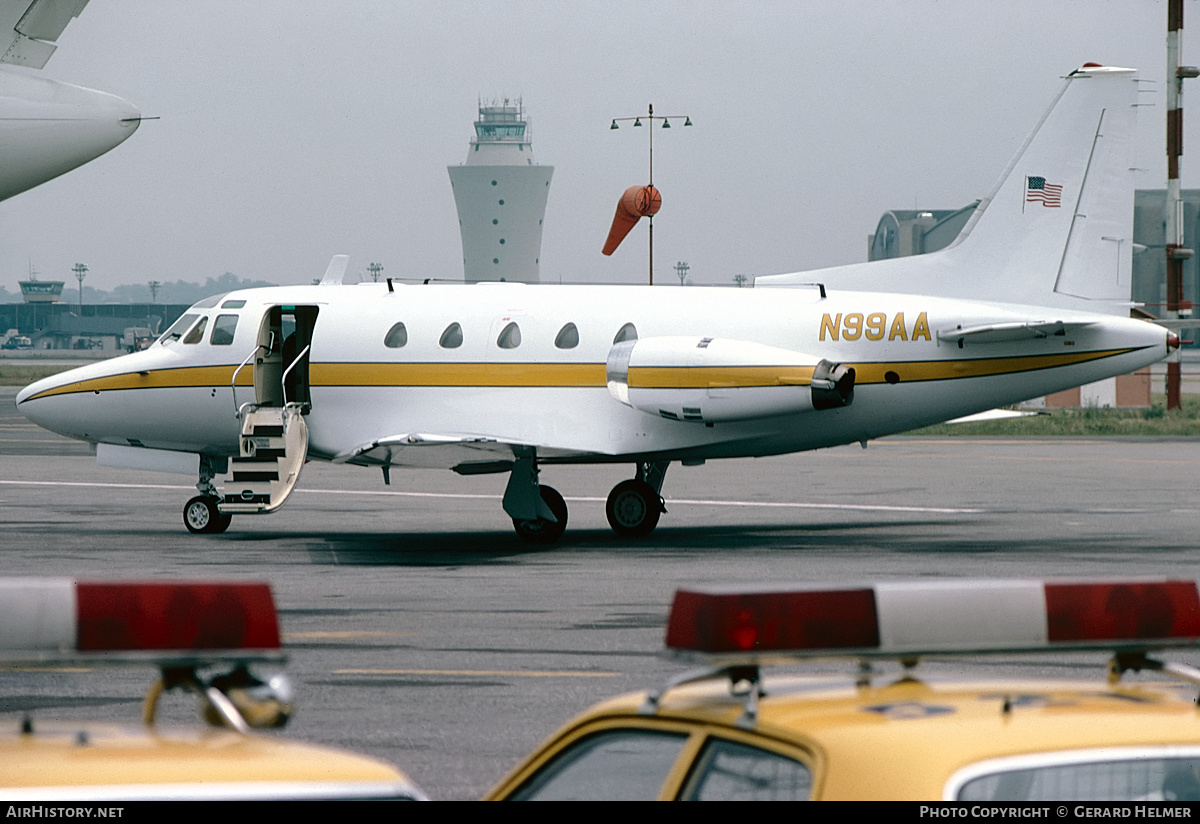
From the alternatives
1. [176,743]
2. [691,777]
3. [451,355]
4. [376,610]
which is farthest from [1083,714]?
[451,355]

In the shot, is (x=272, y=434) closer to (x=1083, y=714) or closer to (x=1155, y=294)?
(x=1083, y=714)

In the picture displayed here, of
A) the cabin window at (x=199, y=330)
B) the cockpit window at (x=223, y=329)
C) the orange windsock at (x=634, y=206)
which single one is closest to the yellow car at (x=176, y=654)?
the cockpit window at (x=223, y=329)

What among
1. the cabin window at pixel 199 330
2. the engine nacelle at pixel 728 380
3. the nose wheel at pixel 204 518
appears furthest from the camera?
the cabin window at pixel 199 330

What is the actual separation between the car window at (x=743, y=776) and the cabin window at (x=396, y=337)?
17.6m

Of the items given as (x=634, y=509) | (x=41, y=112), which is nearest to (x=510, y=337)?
(x=634, y=509)

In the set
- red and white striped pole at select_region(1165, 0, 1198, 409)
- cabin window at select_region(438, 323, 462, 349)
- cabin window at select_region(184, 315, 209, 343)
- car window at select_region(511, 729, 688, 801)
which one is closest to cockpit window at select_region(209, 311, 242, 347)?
cabin window at select_region(184, 315, 209, 343)

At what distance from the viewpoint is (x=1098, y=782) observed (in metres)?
3.26

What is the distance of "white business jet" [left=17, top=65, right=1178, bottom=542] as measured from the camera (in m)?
19.5

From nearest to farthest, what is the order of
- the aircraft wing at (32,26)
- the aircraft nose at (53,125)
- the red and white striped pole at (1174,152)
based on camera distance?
the aircraft nose at (53,125), the aircraft wing at (32,26), the red and white striped pole at (1174,152)

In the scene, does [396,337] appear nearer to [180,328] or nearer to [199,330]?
[199,330]

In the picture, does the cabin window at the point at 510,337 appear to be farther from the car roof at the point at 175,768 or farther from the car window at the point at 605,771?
the car roof at the point at 175,768

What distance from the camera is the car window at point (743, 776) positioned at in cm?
342

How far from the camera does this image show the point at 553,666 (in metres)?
11.7
